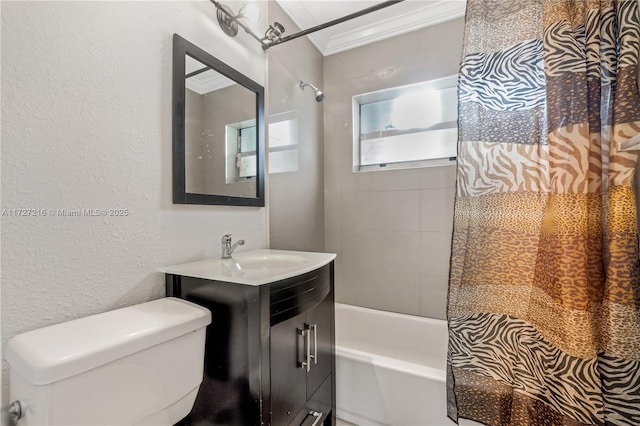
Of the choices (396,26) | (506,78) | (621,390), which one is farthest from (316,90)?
(621,390)

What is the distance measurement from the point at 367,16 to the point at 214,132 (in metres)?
1.52

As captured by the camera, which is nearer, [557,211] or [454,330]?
[557,211]

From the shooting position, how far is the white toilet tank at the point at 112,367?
22.5 inches

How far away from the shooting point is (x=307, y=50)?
210 cm

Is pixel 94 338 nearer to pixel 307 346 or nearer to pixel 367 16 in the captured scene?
pixel 307 346

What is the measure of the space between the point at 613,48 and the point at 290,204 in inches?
63.3

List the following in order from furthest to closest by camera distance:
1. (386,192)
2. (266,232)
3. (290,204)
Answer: (386,192)
(290,204)
(266,232)

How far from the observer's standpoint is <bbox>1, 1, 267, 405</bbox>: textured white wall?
718mm

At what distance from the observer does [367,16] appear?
1.99 meters

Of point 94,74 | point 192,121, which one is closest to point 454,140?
point 192,121

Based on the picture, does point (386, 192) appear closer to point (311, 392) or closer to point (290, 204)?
point (290, 204)

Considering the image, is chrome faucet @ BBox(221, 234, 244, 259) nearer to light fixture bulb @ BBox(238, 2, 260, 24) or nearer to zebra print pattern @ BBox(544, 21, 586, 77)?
light fixture bulb @ BBox(238, 2, 260, 24)

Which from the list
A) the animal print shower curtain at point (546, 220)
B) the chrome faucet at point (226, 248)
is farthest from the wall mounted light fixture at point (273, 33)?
the chrome faucet at point (226, 248)

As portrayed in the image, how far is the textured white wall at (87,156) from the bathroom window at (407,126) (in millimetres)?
1451
